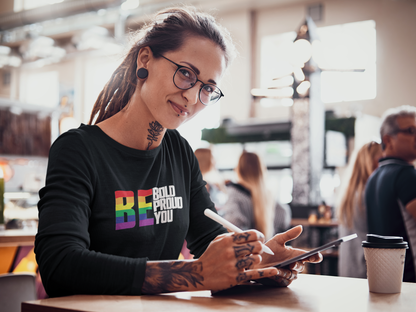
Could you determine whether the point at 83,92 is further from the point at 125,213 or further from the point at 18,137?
the point at 125,213

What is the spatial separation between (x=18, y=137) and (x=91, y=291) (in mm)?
5408

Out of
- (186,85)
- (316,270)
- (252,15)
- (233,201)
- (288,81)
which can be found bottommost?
(316,270)

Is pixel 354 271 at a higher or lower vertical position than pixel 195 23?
lower

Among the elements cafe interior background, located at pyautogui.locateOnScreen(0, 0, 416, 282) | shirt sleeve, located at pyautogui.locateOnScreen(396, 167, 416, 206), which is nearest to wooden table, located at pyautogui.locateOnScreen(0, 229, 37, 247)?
cafe interior background, located at pyautogui.locateOnScreen(0, 0, 416, 282)

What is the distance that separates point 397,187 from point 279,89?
136 inches

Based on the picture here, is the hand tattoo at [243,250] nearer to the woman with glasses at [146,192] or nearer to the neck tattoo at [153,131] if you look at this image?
the woman with glasses at [146,192]

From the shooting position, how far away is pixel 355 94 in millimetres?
8594

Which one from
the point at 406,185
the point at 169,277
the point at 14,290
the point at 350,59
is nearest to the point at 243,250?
the point at 169,277

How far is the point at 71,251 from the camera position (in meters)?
0.90

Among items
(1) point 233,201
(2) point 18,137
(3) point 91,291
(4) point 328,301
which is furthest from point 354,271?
(2) point 18,137

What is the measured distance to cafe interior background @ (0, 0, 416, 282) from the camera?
5.56 m

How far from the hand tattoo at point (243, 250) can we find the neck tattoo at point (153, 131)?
1.71 ft

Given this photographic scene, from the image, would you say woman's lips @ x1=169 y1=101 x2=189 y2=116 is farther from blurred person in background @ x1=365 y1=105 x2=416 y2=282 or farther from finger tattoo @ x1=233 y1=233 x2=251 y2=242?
blurred person in background @ x1=365 y1=105 x2=416 y2=282

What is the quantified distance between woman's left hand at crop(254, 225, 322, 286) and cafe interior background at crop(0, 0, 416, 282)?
3.09 meters
